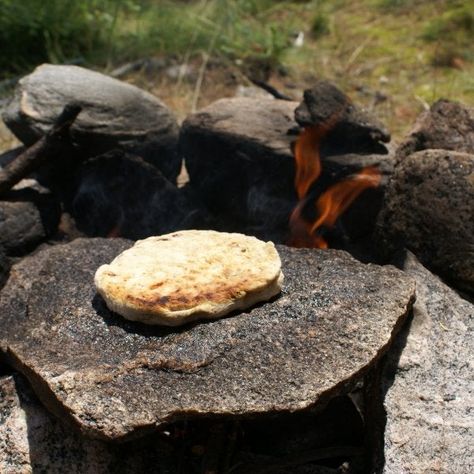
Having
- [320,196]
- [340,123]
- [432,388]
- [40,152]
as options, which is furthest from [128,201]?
[432,388]

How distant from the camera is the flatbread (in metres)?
2.60

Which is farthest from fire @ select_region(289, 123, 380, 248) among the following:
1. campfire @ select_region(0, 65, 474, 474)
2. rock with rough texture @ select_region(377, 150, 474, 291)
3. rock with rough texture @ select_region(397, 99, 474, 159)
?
rock with rough texture @ select_region(377, 150, 474, 291)

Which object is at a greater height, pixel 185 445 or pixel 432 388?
pixel 432 388

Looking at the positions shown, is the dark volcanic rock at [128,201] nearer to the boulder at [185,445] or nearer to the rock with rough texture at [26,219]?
the rock with rough texture at [26,219]

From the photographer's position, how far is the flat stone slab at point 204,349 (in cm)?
236

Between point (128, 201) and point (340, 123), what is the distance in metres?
1.32

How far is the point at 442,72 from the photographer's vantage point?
23.3 feet

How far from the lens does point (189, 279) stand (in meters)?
2.72

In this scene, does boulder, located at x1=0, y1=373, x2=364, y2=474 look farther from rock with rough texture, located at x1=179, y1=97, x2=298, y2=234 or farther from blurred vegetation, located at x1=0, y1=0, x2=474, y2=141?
blurred vegetation, located at x1=0, y1=0, x2=474, y2=141

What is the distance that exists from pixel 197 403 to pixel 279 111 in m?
2.63

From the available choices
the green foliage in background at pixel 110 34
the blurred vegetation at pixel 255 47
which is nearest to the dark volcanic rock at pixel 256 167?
the blurred vegetation at pixel 255 47

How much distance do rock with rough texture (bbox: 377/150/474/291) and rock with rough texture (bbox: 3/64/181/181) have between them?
5.87ft

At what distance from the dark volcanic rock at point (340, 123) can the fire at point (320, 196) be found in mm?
37

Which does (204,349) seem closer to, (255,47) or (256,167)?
(256,167)
